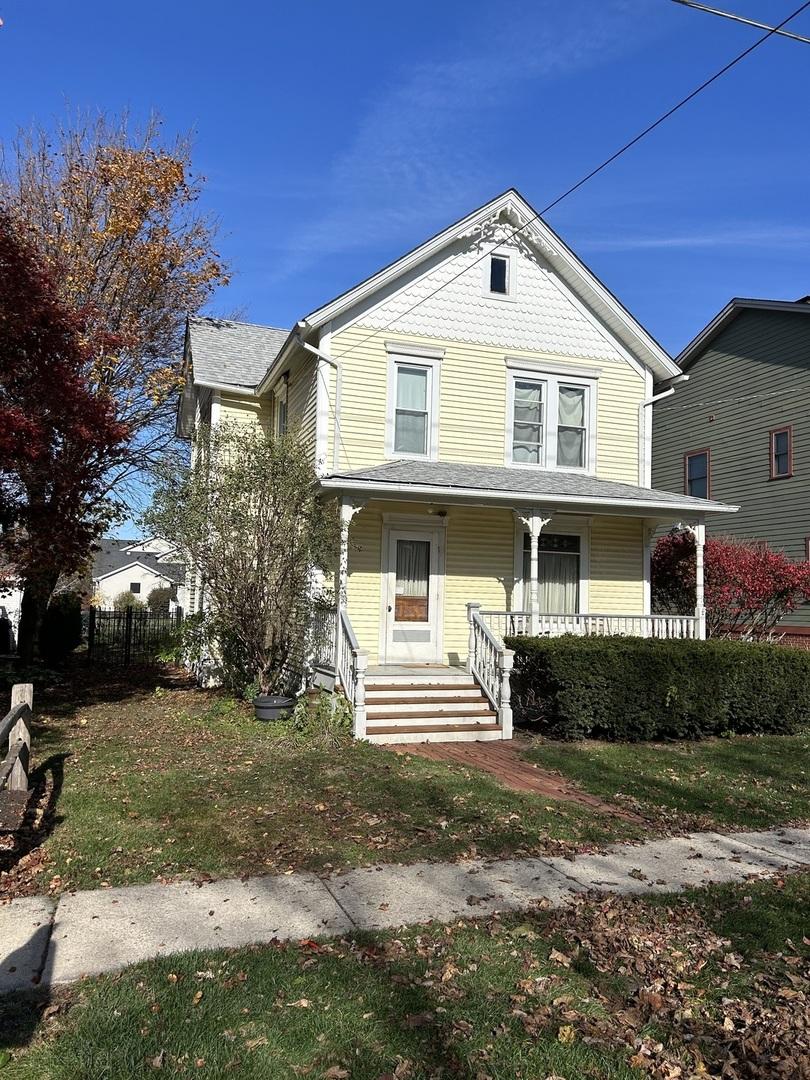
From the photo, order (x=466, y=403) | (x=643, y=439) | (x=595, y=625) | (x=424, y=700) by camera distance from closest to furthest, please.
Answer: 1. (x=424, y=700)
2. (x=595, y=625)
3. (x=466, y=403)
4. (x=643, y=439)

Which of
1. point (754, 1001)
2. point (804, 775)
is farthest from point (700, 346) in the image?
point (754, 1001)

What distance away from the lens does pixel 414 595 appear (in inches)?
529

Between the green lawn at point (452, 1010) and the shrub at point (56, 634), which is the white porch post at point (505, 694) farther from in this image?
the shrub at point (56, 634)

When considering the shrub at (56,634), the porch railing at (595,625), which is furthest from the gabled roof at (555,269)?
the shrub at (56,634)

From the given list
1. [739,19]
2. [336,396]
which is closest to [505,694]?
[336,396]

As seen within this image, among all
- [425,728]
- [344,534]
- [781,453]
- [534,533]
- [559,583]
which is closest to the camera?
[425,728]

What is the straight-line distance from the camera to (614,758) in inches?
382

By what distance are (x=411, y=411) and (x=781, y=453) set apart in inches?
464

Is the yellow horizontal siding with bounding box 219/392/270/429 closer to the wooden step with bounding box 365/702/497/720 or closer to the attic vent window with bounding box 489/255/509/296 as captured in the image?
the attic vent window with bounding box 489/255/509/296

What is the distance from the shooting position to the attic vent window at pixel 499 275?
566 inches

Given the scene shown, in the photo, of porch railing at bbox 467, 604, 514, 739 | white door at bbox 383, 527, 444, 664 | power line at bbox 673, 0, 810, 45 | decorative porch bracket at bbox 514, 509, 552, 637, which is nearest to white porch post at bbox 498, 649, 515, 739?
porch railing at bbox 467, 604, 514, 739

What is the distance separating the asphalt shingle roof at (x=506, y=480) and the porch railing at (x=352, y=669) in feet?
7.49

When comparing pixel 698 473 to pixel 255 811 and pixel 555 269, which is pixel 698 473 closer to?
pixel 555 269

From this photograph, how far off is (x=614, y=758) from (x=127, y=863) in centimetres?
618
